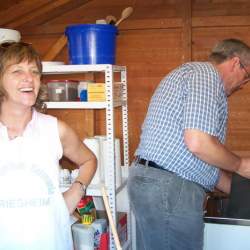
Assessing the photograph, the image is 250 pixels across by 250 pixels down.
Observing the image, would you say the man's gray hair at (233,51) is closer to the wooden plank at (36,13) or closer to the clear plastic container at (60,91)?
the clear plastic container at (60,91)

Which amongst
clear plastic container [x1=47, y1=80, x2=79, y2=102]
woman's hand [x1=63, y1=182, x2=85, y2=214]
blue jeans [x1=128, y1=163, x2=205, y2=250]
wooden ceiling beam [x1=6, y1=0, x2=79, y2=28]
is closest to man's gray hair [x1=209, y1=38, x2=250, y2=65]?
blue jeans [x1=128, y1=163, x2=205, y2=250]

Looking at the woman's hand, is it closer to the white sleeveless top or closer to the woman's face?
the white sleeveless top

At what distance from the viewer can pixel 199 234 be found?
1.49 metres

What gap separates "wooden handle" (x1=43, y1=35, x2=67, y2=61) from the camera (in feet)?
7.65

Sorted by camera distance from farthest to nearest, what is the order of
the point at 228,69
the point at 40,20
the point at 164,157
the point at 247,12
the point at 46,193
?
the point at 40,20
the point at 247,12
the point at 228,69
the point at 164,157
the point at 46,193

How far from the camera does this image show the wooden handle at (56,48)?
91.8 inches

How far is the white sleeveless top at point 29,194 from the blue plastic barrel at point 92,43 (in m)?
0.79

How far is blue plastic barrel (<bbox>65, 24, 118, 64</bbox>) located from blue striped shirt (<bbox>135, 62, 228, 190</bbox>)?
568mm

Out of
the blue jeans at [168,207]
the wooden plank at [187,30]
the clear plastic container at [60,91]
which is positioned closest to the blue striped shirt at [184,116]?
the blue jeans at [168,207]

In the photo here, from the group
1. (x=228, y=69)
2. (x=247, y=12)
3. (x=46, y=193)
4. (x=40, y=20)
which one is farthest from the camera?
(x=40, y=20)

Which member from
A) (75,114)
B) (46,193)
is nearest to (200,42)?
(75,114)

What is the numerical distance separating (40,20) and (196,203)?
1.49m

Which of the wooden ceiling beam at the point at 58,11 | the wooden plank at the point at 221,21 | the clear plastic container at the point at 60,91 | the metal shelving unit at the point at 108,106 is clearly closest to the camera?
the metal shelving unit at the point at 108,106

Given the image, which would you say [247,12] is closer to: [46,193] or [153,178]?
[153,178]
